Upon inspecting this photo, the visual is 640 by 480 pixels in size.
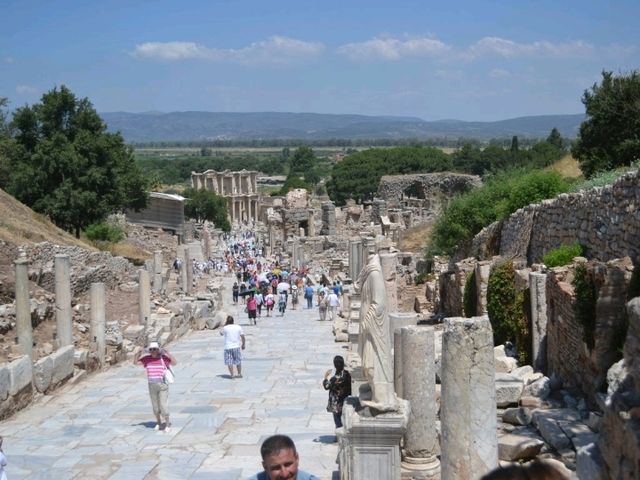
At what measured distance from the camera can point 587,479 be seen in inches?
183

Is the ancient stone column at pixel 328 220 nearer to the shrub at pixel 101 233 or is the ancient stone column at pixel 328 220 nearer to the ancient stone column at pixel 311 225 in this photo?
the ancient stone column at pixel 311 225

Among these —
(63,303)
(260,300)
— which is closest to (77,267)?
(260,300)

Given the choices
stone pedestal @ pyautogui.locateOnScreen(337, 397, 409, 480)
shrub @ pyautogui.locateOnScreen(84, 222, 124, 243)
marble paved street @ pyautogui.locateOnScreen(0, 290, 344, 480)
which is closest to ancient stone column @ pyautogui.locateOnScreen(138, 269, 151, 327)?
marble paved street @ pyautogui.locateOnScreen(0, 290, 344, 480)

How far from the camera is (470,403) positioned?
8422 millimetres

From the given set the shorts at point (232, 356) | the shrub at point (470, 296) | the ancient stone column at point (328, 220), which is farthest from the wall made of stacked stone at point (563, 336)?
the ancient stone column at point (328, 220)

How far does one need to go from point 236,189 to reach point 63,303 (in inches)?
4152

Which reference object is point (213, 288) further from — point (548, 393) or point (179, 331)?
point (548, 393)

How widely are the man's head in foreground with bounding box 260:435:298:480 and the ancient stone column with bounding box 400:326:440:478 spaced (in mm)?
5382

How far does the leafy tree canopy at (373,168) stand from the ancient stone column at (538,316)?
86.7 m

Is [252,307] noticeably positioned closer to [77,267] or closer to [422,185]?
[77,267]

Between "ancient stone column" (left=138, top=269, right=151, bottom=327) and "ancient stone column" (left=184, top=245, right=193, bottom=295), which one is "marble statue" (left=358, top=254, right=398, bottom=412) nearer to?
"ancient stone column" (left=138, top=269, right=151, bottom=327)

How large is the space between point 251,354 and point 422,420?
1152 centimetres

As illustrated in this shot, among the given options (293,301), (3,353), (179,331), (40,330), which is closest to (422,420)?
(3,353)

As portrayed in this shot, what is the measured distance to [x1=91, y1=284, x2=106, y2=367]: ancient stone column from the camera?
63.1ft
